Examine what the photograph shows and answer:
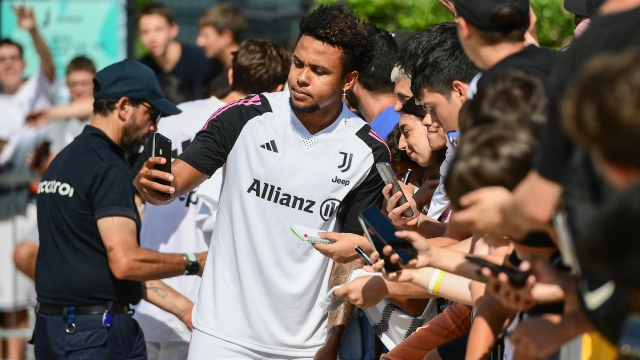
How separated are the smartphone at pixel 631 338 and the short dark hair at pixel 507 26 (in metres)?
1.07

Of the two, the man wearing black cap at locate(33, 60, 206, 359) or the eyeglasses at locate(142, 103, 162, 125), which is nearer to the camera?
the man wearing black cap at locate(33, 60, 206, 359)

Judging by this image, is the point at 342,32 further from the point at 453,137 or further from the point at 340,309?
the point at 340,309

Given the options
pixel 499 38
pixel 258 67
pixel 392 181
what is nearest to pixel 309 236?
pixel 392 181

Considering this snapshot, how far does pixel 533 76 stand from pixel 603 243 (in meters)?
0.79

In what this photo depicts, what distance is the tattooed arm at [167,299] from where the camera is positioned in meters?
5.50

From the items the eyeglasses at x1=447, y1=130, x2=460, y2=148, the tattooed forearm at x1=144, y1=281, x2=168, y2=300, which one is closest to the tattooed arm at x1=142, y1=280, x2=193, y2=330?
the tattooed forearm at x1=144, y1=281, x2=168, y2=300

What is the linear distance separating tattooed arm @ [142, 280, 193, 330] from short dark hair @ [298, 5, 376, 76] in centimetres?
189

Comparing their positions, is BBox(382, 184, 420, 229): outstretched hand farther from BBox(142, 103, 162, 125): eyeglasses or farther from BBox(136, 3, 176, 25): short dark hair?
BBox(136, 3, 176, 25): short dark hair

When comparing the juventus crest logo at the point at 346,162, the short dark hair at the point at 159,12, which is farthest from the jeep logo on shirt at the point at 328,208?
the short dark hair at the point at 159,12

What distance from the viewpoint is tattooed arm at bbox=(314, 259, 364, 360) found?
4406 mm

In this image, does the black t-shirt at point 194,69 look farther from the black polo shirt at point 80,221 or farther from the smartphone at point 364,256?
the smartphone at point 364,256

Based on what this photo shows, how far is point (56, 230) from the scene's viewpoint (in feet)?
16.1

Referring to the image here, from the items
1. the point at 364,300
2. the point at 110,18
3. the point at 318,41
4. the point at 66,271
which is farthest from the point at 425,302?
the point at 110,18

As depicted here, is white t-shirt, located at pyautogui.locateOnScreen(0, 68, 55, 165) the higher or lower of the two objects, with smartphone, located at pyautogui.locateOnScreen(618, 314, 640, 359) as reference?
lower
